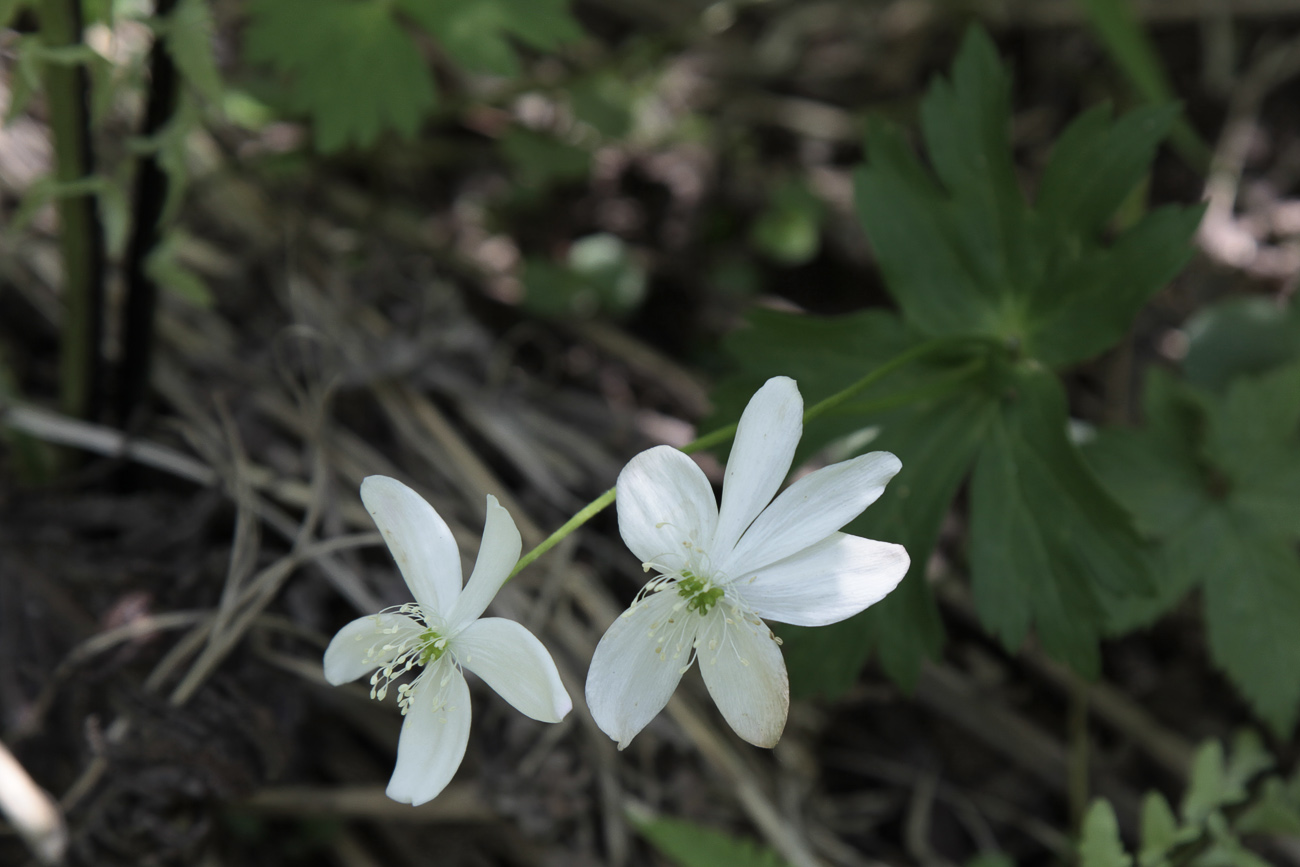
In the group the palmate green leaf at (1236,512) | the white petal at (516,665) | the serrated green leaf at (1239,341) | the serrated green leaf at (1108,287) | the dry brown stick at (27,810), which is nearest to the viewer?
the white petal at (516,665)

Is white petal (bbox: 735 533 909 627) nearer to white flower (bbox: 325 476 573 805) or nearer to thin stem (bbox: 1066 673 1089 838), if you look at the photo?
white flower (bbox: 325 476 573 805)

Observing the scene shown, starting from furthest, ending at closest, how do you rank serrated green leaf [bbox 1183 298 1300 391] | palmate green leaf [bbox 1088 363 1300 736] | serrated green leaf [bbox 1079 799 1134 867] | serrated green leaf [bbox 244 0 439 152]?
1. serrated green leaf [bbox 1183 298 1300 391]
2. serrated green leaf [bbox 244 0 439 152]
3. palmate green leaf [bbox 1088 363 1300 736]
4. serrated green leaf [bbox 1079 799 1134 867]

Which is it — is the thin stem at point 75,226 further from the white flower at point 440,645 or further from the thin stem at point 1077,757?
the thin stem at point 1077,757

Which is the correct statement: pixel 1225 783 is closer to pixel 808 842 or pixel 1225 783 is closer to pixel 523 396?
pixel 808 842

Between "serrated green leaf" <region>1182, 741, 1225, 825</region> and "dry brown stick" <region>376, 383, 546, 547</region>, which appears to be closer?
"serrated green leaf" <region>1182, 741, 1225, 825</region>

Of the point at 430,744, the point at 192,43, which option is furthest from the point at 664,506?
the point at 192,43

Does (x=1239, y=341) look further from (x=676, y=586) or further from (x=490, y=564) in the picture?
(x=490, y=564)

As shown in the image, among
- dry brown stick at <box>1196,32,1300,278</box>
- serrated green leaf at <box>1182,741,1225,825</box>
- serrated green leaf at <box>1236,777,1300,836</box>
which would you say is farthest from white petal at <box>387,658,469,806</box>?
dry brown stick at <box>1196,32,1300,278</box>

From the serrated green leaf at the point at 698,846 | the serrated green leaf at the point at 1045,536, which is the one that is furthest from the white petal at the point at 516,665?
the serrated green leaf at the point at 1045,536
